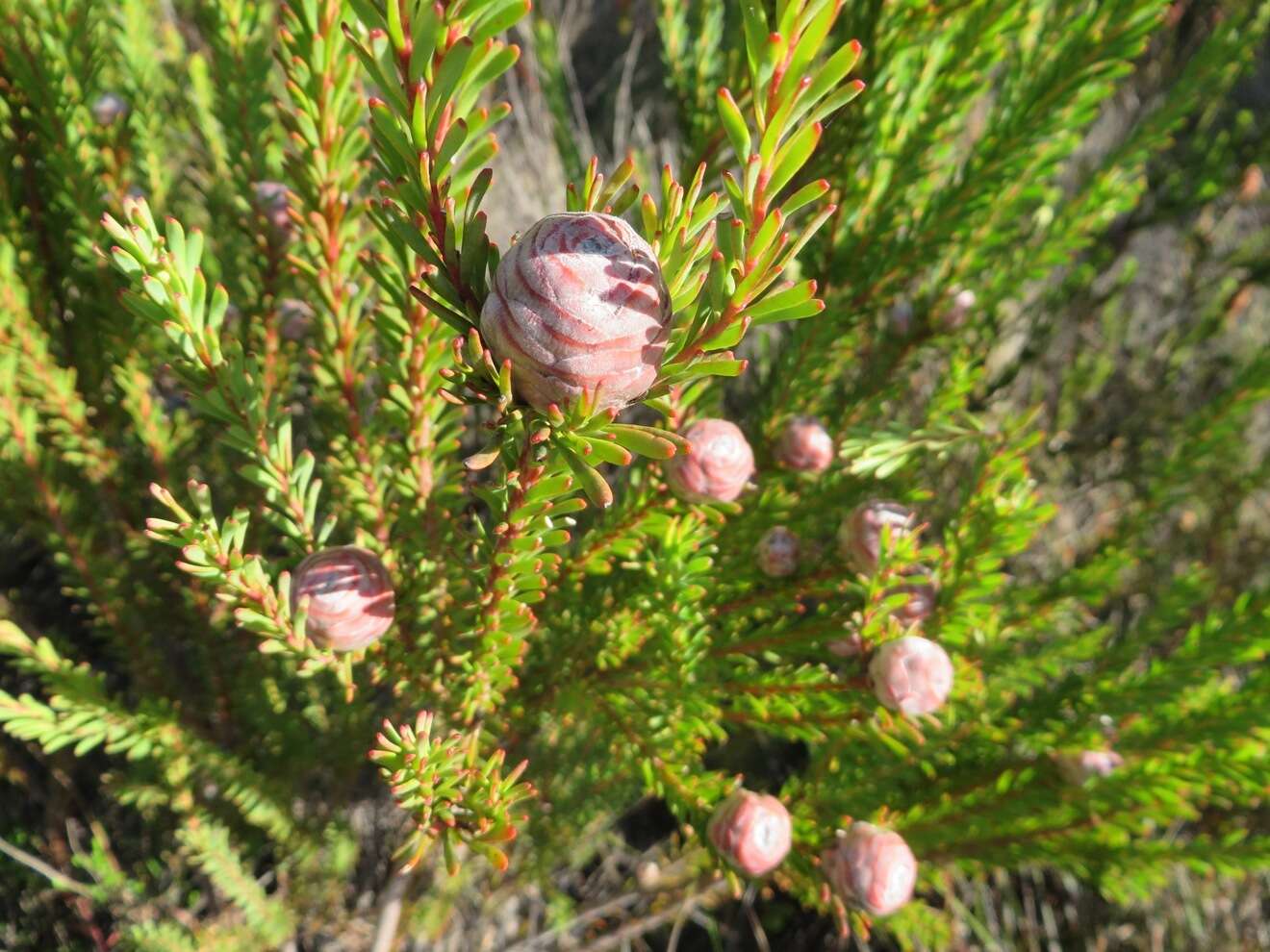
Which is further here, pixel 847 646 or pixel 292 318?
pixel 292 318

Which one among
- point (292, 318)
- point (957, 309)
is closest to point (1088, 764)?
point (957, 309)

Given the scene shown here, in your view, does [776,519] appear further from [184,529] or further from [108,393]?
[108,393]

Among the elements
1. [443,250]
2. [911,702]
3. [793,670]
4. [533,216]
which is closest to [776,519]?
[793,670]

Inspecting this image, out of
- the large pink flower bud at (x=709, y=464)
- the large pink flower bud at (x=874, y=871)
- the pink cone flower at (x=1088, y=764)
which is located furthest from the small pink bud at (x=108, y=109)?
the pink cone flower at (x=1088, y=764)

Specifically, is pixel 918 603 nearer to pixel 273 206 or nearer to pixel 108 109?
pixel 273 206

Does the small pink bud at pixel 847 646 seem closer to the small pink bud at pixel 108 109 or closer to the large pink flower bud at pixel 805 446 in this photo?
the large pink flower bud at pixel 805 446

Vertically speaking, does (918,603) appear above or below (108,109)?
below

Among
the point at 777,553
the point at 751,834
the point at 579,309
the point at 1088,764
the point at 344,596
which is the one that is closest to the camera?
the point at 579,309
